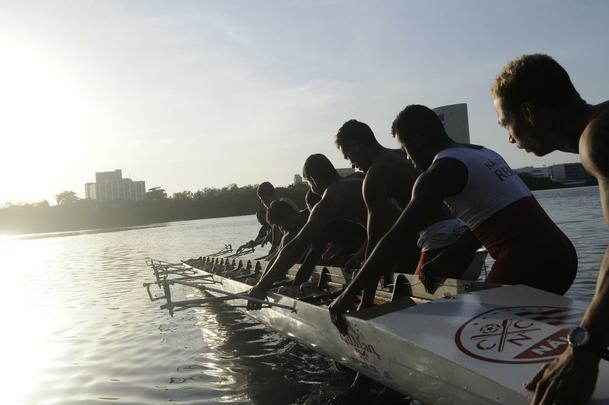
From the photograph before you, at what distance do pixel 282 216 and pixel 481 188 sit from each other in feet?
17.3

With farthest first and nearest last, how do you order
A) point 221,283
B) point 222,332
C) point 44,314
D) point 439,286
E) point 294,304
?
point 44,314, point 221,283, point 222,332, point 294,304, point 439,286

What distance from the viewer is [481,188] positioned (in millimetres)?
3213

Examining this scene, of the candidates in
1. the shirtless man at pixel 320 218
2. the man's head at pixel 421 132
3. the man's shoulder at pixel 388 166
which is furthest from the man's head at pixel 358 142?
the man's head at pixel 421 132

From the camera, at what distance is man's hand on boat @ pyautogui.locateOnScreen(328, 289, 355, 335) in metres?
3.71

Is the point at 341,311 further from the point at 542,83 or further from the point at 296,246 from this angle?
the point at 542,83

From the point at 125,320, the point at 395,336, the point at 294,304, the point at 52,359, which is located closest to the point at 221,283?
the point at 125,320

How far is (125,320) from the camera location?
10.2 metres

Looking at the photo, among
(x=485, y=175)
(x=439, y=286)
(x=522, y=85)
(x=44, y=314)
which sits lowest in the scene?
(x=44, y=314)

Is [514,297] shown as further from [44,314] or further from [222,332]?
[44,314]

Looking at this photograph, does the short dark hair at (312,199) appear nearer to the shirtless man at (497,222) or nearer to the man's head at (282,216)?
the man's head at (282,216)

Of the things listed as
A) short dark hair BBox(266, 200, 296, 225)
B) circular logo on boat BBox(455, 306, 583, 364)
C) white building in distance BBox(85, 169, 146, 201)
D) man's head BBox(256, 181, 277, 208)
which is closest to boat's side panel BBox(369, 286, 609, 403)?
circular logo on boat BBox(455, 306, 583, 364)

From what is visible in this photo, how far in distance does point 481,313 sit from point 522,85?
146 cm

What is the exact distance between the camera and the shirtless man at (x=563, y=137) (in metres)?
1.58

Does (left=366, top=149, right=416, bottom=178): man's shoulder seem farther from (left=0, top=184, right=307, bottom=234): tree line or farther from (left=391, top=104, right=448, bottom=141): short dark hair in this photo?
(left=0, top=184, right=307, bottom=234): tree line
